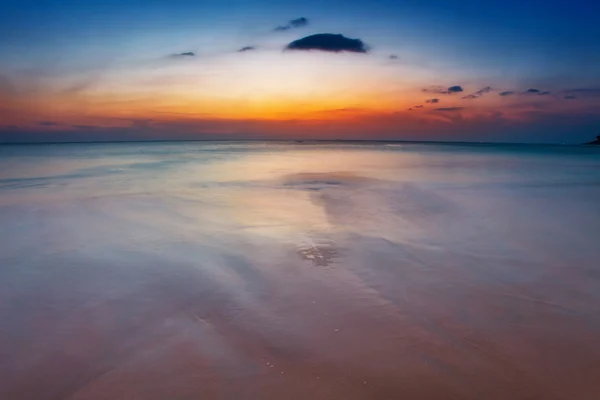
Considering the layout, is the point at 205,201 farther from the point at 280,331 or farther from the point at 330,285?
the point at 280,331

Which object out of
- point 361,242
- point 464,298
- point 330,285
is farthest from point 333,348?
point 361,242

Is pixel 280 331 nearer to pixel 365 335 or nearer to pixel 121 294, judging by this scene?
pixel 365 335

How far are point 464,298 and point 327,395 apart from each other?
2.20m

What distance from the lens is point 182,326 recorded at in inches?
140

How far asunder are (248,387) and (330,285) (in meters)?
1.96

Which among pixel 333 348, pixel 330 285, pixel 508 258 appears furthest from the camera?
pixel 508 258

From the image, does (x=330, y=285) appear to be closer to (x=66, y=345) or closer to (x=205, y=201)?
(x=66, y=345)

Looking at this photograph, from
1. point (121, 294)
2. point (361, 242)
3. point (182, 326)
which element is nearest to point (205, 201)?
point (361, 242)

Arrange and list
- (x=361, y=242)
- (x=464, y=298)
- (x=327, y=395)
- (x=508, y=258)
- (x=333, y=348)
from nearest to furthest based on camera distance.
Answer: (x=327, y=395), (x=333, y=348), (x=464, y=298), (x=508, y=258), (x=361, y=242)

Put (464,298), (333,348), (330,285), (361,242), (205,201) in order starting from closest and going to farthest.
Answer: (333,348) < (464,298) < (330,285) < (361,242) < (205,201)

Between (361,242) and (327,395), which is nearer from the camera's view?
(327,395)

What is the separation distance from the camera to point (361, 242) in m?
6.51

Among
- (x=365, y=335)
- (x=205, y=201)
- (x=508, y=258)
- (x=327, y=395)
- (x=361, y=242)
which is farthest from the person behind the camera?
(x=205, y=201)

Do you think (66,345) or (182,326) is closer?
(66,345)
